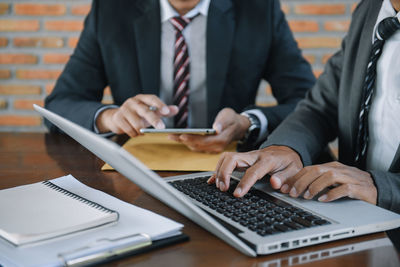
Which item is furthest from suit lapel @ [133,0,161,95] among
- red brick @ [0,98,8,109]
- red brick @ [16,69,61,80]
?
red brick @ [0,98,8,109]

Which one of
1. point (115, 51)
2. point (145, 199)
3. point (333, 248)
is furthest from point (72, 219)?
point (115, 51)

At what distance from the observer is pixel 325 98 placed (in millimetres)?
1281

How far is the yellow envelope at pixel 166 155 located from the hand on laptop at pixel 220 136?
0.02 m

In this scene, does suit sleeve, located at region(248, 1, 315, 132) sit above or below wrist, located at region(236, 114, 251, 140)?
above

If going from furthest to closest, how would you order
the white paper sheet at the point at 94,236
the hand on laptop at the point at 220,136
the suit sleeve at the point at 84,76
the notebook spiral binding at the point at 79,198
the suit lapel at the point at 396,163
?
the suit sleeve at the point at 84,76 → the hand on laptop at the point at 220,136 → the suit lapel at the point at 396,163 → the notebook spiral binding at the point at 79,198 → the white paper sheet at the point at 94,236

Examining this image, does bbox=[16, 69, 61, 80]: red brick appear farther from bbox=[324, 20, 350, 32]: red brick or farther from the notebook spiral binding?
the notebook spiral binding

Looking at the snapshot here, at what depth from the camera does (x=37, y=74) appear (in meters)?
2.91

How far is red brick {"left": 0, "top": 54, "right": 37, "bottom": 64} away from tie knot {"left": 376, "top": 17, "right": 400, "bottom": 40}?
2.35m

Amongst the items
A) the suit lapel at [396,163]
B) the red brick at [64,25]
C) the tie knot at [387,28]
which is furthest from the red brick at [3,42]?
the suit lapel at [396,163]

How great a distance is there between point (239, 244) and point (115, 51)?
4.18ft

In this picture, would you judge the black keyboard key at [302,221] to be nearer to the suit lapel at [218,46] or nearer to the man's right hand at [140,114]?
the man's right hand at [140,114]

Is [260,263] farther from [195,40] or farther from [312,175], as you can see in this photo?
[195,40]

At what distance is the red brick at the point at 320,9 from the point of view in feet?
8.90

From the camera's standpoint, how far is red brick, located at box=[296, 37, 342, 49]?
109 inches
